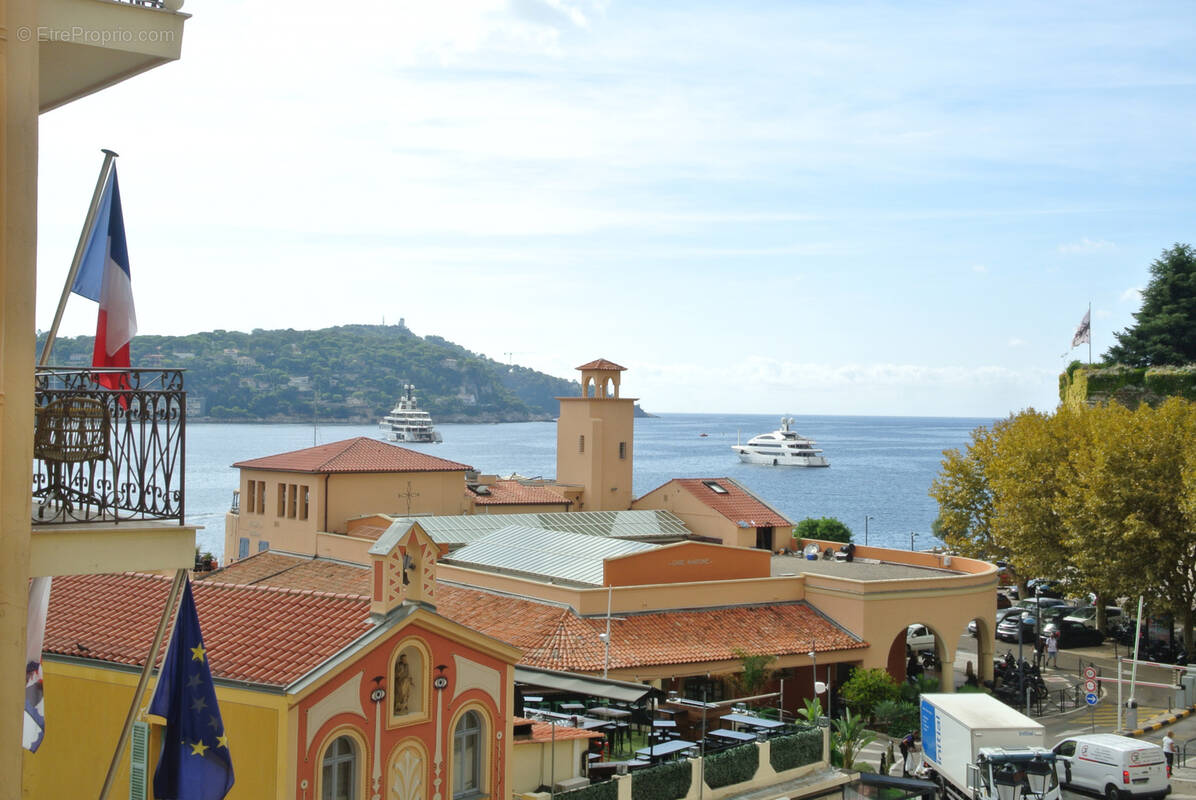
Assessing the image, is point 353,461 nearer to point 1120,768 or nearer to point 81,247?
point 1120,768

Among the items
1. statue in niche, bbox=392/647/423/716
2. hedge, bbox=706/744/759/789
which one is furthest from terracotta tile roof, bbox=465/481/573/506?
statue in niche, bbox=392/647/423/716

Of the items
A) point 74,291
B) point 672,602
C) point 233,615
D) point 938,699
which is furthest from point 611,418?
point 74,291

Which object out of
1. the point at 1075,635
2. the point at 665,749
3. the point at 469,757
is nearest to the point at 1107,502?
the point at 1075,635

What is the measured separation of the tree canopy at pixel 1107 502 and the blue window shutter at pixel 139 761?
37.0 metres

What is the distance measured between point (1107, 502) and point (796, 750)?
953 inches

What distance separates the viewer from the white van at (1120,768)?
28031mm

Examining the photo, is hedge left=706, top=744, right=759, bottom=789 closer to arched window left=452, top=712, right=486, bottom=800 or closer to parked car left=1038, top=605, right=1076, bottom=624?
arched window left=452, top=712, right=486, bottom=800

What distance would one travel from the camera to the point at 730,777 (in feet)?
77.4

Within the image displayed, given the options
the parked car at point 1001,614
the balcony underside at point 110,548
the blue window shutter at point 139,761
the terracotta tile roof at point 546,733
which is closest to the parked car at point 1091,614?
the parked car at point 1001,614

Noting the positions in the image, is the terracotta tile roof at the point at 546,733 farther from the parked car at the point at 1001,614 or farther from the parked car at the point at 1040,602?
the parked car at the point at 1040,602

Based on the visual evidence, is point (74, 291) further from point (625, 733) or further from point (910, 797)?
point (910, 797)

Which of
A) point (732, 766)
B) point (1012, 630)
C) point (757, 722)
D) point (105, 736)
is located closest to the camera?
point (105, 736)

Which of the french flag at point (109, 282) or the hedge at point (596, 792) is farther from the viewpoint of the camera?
the hedge at point (596, 792)

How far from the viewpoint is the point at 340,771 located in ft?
54.6
